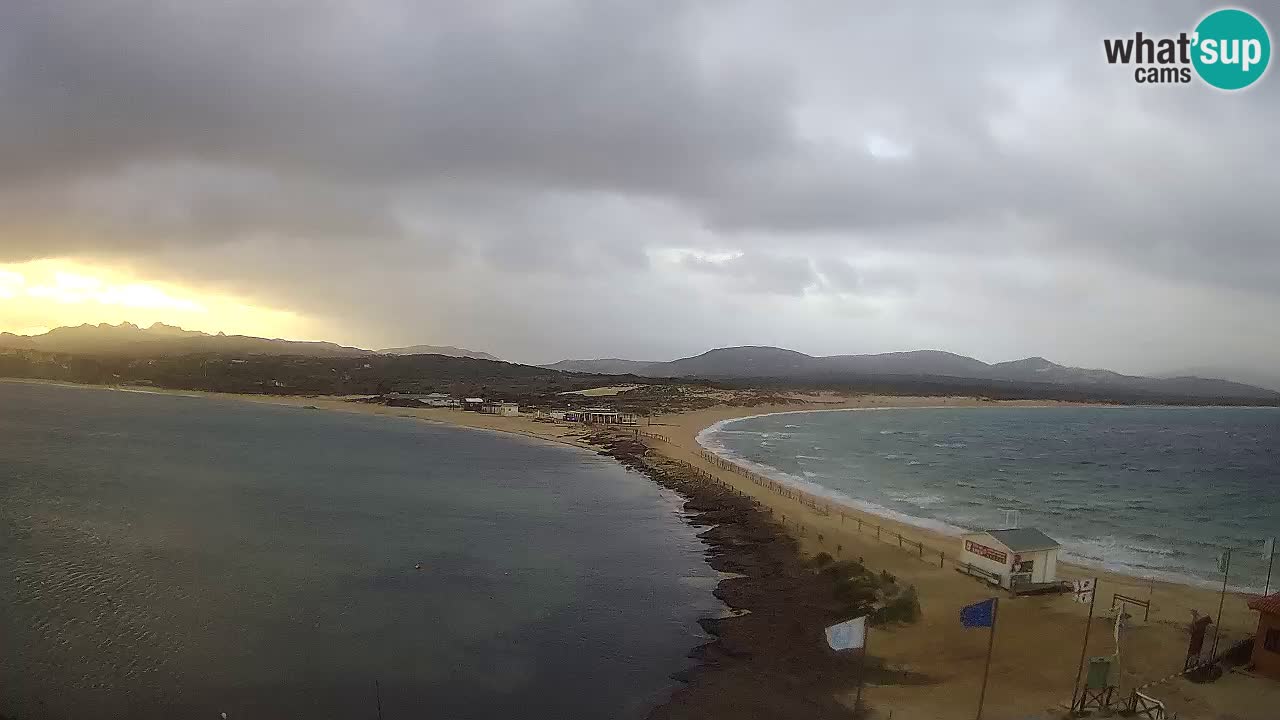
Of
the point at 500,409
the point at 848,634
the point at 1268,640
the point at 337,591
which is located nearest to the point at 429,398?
the point at 500,409

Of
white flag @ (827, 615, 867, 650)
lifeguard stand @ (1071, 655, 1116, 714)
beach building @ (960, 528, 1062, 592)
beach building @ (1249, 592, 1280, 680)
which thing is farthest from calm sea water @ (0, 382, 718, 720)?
beach building @ (1249, 592, 1280, 680)

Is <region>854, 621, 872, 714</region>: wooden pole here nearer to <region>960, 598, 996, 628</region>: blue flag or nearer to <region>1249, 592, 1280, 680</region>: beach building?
<region>960, 598, 996, 628</region>: blue flag

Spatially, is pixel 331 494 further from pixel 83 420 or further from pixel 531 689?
pixel 83 420

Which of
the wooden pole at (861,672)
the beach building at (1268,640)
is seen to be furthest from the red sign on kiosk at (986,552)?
the beach building at (1268,640)

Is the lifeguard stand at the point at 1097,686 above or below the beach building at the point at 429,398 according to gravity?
above

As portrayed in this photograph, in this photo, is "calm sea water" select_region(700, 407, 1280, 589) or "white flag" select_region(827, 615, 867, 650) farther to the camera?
"calm sea water" select_region(700, 407, 1280, 589)

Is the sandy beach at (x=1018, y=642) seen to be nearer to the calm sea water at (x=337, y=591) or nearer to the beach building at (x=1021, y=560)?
the beach building at (x=1021, y=560)

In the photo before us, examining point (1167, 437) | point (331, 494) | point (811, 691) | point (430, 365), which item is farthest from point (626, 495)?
point (430, 365)
